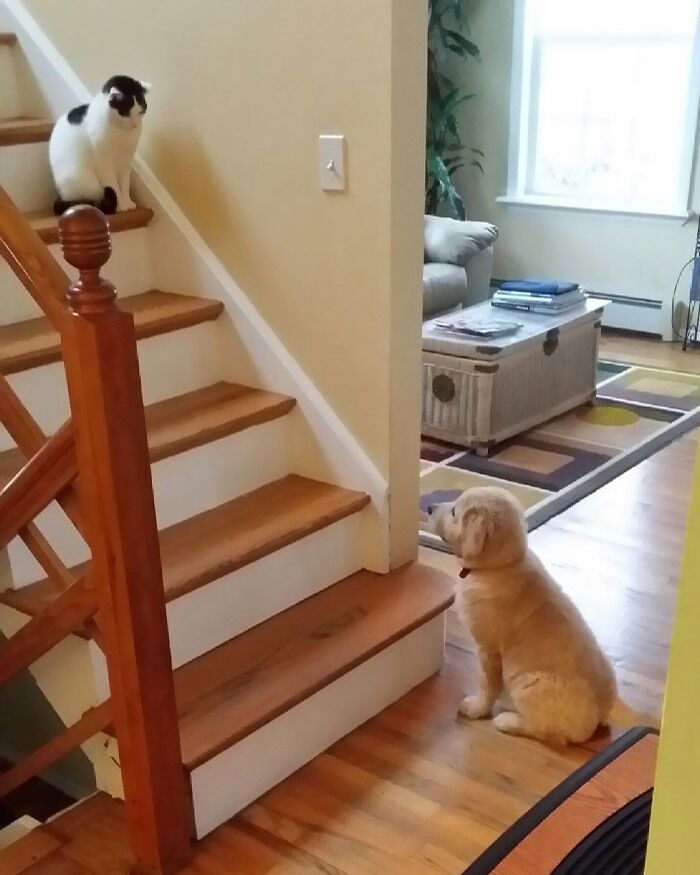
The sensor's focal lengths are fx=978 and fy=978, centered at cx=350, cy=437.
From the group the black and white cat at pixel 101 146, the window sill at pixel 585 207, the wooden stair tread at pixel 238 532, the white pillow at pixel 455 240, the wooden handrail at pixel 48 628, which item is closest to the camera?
the wooden handrail at pixel 48 628

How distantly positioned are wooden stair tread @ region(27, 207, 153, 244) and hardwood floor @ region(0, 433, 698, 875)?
1.38 meters

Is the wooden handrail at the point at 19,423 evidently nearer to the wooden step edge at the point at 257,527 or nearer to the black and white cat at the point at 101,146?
the wooden step edge at the point at 257,527

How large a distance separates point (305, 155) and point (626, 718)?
1500mm

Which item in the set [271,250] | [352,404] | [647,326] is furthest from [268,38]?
[647,326]

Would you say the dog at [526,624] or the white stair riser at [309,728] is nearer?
the white stair riser at [309,728]

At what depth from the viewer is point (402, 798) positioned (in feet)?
6.66

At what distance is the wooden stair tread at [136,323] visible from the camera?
217 centimetres

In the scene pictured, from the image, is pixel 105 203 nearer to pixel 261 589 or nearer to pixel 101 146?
pixel 101 146

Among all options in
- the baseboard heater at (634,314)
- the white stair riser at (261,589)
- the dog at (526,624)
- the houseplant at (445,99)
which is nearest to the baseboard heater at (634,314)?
the baseboard heater at (634,314)

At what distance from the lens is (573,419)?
4.22 m

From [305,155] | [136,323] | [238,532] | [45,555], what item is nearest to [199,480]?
[238,532]

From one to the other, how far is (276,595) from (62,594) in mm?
669

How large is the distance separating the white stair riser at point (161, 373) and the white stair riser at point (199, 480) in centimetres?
24

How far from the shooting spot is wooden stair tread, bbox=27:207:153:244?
2514mm
